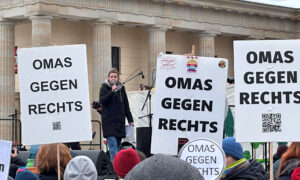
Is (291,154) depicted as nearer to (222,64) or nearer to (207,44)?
(222,64)

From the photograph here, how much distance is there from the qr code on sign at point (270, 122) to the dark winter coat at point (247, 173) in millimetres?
570

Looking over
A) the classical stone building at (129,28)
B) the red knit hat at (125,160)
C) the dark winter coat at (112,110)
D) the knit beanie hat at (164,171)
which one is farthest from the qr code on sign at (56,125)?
the classical stone building at (129,28)

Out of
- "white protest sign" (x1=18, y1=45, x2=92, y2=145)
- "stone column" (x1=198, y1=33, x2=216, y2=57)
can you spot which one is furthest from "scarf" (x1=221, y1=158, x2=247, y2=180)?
"stone column" (x1=198, y1=33, x2=216, y2=57)

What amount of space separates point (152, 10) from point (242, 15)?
6782 millimetres

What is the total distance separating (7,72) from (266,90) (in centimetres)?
3319

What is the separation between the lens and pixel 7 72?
40.8m

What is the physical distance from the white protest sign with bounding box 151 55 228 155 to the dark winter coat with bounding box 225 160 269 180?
2067 mm

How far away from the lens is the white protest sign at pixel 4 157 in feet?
26.3

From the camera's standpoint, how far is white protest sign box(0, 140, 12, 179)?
26.3 ft

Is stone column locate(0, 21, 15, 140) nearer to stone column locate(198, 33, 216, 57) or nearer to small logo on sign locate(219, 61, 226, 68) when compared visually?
stone column locate(198, 33, 216, 57)

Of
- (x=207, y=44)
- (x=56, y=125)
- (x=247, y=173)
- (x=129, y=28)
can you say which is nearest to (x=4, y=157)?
(x=56, y=125)

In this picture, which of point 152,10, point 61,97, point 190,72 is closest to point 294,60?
point 190,72

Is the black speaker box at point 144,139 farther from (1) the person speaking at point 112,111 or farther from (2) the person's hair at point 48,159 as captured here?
(2) the person's hair at point 48,159

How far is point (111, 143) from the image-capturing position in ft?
52.5
